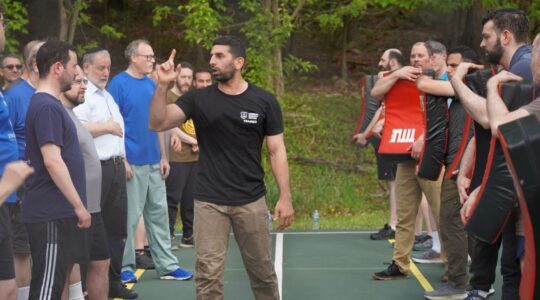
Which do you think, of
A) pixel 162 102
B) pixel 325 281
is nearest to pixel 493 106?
pixel 162 102

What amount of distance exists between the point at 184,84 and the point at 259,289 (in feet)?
16.4

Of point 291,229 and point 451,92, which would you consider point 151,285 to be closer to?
point 451,92

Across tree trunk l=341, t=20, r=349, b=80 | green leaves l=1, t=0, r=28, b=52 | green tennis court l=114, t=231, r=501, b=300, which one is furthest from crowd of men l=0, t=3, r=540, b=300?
tree trunk l=341, t=20, r=349, b=80

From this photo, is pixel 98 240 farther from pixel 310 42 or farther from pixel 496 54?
pixel 310 42

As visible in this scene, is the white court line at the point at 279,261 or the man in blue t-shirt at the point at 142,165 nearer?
the man in blue t-shirt at the point at 142,165

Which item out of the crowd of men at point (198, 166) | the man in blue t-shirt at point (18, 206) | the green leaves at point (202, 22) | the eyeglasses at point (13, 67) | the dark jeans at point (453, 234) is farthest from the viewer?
the green leaves at point (202, 22)

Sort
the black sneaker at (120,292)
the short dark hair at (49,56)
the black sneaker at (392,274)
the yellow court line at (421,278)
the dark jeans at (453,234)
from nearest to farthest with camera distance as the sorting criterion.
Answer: the short dark hair at (49,56), the dark jeans at (453,234), the black sneaker at (120,292), the yellow court line at (421,278), the black sneaker at (392,274)

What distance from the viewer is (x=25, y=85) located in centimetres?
761

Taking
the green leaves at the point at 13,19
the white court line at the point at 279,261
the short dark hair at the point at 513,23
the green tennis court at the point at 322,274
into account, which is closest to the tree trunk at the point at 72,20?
the green leaves at the point at 13,19

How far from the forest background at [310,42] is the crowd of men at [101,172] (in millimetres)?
6483

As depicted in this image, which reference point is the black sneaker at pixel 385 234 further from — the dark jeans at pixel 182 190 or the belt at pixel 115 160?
the belt at pixel 115 160

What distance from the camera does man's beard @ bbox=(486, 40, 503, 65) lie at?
650 centimetres

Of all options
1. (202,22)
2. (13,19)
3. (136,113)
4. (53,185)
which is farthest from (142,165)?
(13,19)

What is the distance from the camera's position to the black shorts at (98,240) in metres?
7.29
